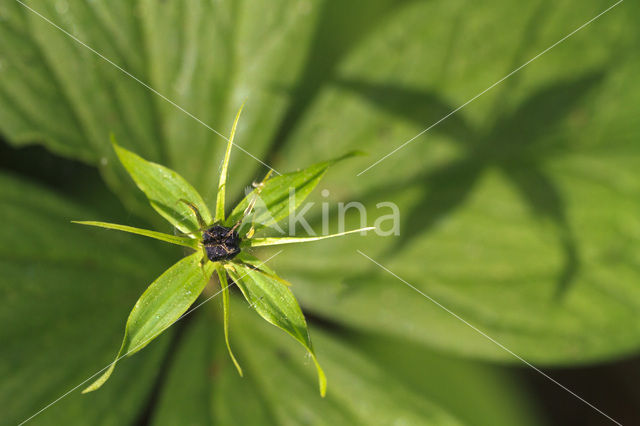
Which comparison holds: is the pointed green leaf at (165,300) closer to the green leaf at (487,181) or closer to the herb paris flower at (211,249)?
the herb paris flower at (211,249)

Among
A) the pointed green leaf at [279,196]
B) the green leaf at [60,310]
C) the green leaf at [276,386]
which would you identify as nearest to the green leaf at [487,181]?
the green leaf at [276,386]

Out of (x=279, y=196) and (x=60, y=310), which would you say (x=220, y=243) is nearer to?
(x=279, y=196)

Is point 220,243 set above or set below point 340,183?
below

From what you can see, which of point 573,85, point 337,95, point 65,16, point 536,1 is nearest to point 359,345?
point 337,95

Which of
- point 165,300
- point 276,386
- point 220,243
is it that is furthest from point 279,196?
point 276,386

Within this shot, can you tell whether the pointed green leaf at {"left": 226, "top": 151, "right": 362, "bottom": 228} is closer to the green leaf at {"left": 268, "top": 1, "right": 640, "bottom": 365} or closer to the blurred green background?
the blurred green background

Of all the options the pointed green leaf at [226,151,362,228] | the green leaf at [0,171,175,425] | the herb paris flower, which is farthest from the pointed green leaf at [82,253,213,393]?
the green leaf at [0,171,175,425]
